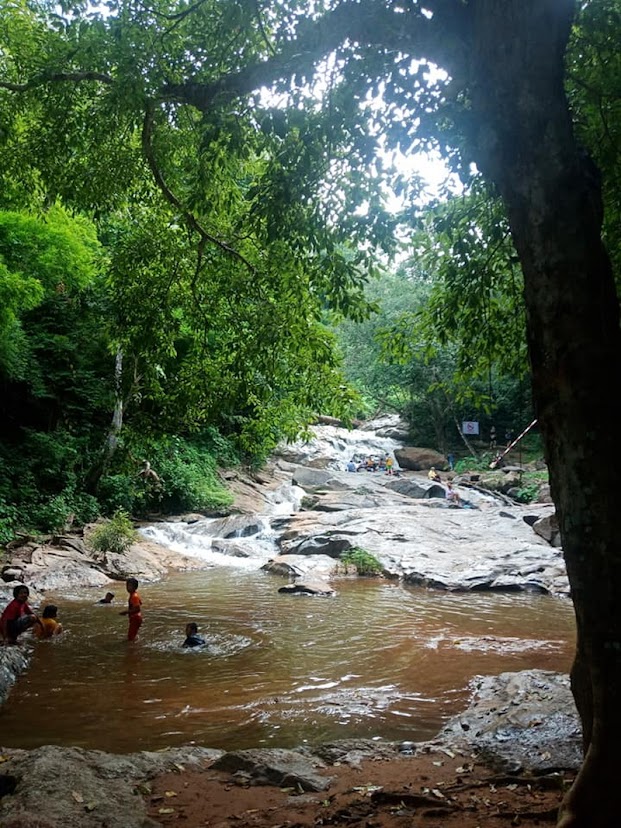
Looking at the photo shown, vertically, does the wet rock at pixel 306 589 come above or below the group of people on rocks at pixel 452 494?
below

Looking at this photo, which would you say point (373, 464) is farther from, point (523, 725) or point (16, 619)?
point (523, 725)

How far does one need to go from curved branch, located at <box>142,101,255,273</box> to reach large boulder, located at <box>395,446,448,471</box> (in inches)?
1125

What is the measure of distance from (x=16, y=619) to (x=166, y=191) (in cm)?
650

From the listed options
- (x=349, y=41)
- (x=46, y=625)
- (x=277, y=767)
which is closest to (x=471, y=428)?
(x=46, y=625)

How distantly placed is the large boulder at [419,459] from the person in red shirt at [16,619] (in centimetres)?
2761

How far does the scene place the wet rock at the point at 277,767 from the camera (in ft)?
13.3

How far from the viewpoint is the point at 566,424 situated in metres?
2.85

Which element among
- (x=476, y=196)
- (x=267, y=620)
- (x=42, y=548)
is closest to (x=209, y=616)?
(x=267, y=620)

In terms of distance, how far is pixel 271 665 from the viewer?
8195 mm

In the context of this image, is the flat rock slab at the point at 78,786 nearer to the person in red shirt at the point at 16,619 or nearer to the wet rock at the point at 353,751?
the wet rock at the point at 353,751

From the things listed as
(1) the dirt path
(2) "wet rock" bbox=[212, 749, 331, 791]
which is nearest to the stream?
(2) "wet rock" bbox=[212, 749, 331, 791]

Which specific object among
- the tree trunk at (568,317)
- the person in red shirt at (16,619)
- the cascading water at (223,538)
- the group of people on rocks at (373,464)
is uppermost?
the tree trunk at (568,317)

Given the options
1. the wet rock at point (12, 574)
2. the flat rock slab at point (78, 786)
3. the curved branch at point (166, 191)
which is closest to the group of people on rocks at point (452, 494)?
the wet rock at point (12, 574)

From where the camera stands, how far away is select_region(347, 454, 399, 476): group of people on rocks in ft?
107
